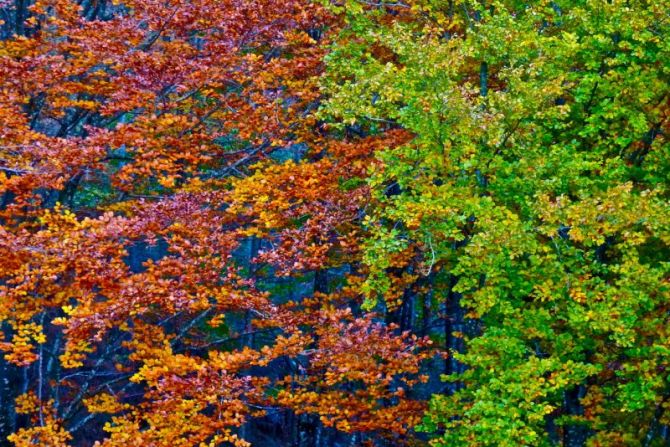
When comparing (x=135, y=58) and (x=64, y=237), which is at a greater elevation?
(x=135, y=58)

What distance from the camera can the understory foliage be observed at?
34.8 ft

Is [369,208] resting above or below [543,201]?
above

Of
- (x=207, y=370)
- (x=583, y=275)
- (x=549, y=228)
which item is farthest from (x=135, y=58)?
(x=583, y=275)

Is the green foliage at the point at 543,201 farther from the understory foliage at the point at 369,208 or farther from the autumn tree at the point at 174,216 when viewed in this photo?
the autumn tree at the point at 174,216

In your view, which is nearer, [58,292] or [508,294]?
[58,292]

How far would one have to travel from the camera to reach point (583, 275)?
11.2 meters

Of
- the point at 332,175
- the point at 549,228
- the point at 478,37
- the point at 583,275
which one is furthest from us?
the point at 332,175

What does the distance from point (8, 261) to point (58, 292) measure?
1.25 m

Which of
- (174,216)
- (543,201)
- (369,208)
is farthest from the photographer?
(369,208)

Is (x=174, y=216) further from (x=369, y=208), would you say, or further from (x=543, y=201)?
(x=543, y=201)

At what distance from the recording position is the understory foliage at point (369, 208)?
10609 mm

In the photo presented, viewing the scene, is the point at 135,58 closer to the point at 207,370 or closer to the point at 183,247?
the point at 183,247

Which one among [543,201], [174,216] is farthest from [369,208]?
[543,201]

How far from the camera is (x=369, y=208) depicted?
14445 mm
